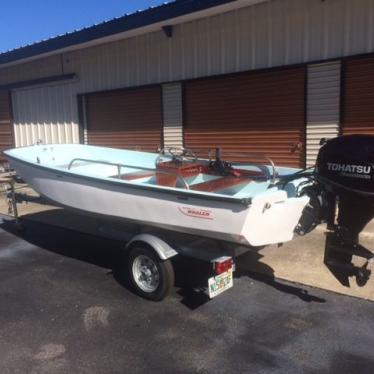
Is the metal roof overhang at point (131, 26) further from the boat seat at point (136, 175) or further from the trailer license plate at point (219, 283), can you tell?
the trailer license plate at point (219, 283)

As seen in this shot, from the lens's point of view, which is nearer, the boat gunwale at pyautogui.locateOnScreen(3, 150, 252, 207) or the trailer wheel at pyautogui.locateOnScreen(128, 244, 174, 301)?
the boat gunwale at pyautogui.locateOnScreen(3, 150, 252, 207)

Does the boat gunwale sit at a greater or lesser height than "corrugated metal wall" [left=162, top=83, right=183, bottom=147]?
lesser

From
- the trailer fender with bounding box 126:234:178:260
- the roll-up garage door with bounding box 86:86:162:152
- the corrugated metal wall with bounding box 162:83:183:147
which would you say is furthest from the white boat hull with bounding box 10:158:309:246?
the roll-up garage door with bounding box 86:86:162:152

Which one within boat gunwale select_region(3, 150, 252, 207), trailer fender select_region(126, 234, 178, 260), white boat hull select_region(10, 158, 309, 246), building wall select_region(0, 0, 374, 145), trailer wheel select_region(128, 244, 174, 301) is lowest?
trailer wheel select_region(128, 244, 174, 301)

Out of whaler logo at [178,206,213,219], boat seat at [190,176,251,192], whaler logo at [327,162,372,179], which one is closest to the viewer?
whaler logo at [327,162,372,179]

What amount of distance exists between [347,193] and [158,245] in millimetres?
1985

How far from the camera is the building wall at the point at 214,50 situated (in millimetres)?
7301

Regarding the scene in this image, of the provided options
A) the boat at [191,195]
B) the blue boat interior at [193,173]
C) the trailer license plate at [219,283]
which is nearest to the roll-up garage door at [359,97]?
the blue boat interior at [193,173]

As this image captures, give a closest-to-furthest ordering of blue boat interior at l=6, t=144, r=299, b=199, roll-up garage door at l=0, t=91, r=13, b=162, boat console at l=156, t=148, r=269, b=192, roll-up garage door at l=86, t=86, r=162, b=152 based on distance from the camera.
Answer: blue boat interior at l=6, t=144, r=299, b=199, boat console at l=156, t=148, r=269, b=192, roll-up garage door at l=86, t=86, r=162, b=152, roll-up garage door at l=0, t=91, r=13, b=162

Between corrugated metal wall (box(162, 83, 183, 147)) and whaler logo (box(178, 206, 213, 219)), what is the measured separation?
19.4 feet

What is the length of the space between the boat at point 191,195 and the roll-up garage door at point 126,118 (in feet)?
11.0

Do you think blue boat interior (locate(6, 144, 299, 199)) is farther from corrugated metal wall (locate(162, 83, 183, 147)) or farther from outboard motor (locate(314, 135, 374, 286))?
corrugated metal wall (locate(162, 83, 183, 147))

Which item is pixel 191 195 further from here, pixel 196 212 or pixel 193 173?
pixel 193 173

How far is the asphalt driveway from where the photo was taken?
3.56m
